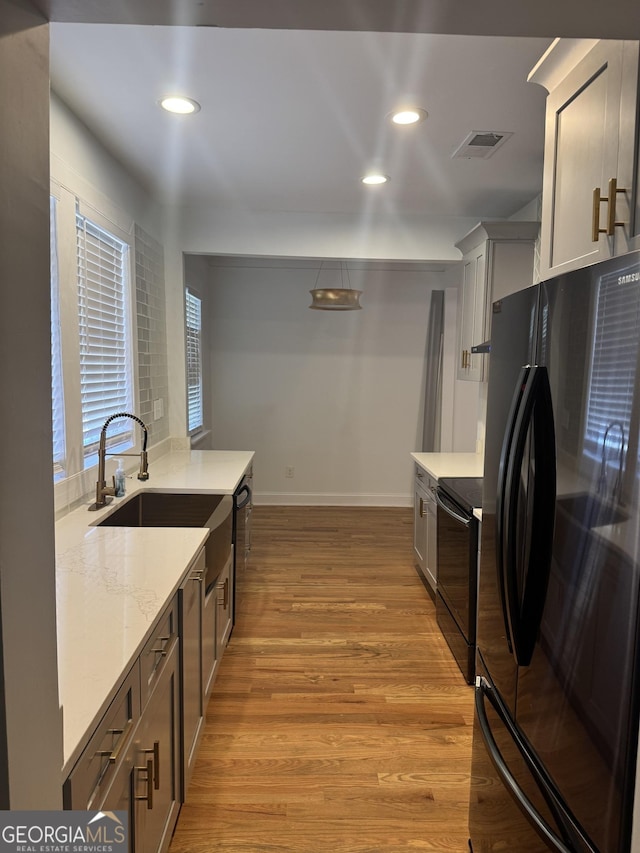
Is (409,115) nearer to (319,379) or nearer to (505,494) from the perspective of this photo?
(505,494)

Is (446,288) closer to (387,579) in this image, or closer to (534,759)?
(387,579)

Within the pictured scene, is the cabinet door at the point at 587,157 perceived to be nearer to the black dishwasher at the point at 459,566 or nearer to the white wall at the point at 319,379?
the black dishwasher at the point at 459,566

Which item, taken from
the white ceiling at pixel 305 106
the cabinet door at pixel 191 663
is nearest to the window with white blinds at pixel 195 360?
A: the white ceiling at pixel 305 106

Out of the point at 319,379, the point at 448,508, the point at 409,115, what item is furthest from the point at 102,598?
the point at 319,379

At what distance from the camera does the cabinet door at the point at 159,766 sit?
1.38m

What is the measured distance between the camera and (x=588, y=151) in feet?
5.04

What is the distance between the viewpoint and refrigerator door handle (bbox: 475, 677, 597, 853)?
1.10 metres

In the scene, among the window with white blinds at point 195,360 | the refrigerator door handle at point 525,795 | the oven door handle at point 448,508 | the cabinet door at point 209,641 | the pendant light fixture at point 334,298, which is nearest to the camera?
the refrigerator door handle at point 525,795

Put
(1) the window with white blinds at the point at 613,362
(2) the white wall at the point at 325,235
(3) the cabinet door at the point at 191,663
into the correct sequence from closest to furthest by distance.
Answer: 1. (1) the window with white blinds at the point at 613,362
2. (3) the cabinet door at the point at 191,663
3. (2) the white wall at the point at 325,235

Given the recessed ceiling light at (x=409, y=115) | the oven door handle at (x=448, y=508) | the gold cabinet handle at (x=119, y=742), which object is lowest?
the gold cabinet handle at (x=119, y=742)

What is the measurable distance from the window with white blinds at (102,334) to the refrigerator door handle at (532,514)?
84.6 inches

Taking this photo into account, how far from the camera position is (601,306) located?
1043 mm

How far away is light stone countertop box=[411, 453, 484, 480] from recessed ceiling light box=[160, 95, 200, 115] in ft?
7.60

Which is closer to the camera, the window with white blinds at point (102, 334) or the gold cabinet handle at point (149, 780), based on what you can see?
the gold cabinet handle at point (149, 780)
